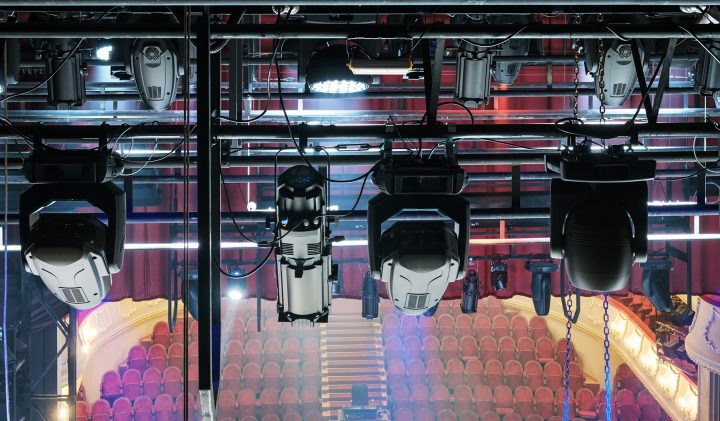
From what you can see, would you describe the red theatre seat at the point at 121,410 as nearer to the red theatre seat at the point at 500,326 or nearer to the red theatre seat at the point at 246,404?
the red theatre seat at the point at 246,404

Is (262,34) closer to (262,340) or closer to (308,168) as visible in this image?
(308,168)

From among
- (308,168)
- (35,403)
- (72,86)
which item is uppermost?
(72,86)

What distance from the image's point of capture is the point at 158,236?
23.6ft

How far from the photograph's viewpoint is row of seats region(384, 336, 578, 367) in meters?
8.30

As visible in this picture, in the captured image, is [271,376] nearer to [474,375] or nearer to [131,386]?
[131,386]

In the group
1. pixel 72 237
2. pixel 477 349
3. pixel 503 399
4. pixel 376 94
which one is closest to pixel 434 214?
pixel 376 94

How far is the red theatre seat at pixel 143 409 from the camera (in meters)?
7.61

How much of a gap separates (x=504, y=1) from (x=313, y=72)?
158 cm

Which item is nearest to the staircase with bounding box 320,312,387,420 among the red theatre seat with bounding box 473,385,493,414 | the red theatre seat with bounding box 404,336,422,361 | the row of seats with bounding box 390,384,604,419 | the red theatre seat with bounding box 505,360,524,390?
the red theatre seat with bounding box 404,336,422,361

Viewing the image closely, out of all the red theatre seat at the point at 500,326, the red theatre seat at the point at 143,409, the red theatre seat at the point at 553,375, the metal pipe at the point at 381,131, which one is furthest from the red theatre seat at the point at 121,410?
the metal pipe at the point at 381,131

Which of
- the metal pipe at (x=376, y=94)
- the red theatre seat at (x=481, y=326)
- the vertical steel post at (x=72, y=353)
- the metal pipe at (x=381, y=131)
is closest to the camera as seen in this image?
the metal pipe at (x=381, y=131)

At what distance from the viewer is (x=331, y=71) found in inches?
114

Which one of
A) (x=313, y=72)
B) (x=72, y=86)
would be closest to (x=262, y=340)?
(x=72, y=86)

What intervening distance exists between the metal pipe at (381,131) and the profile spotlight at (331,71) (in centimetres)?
32
